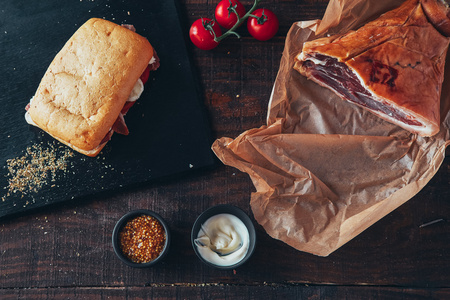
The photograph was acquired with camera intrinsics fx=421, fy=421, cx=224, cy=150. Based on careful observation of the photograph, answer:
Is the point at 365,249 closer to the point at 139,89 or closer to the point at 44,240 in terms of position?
the point at 139,89

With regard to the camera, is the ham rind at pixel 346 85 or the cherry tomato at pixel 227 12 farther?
the cherry tomato at pixel 227 12

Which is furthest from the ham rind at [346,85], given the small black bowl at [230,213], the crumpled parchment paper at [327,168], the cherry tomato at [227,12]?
the small black bowl at [230,213]

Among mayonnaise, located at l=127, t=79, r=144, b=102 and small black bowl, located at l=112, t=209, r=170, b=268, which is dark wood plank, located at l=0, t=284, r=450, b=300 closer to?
small black bowl, located at l=112, t=209, r=170, b=268

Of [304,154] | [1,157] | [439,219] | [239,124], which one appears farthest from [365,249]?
[1,157]

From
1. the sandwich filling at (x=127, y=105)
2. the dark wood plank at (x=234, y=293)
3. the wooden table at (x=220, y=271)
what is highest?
the sandwich filling at (x=127, y=105)

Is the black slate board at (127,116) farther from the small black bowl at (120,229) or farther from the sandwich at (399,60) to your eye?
the sandwich at (399,60)

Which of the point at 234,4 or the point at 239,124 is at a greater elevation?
the point at 234,4
